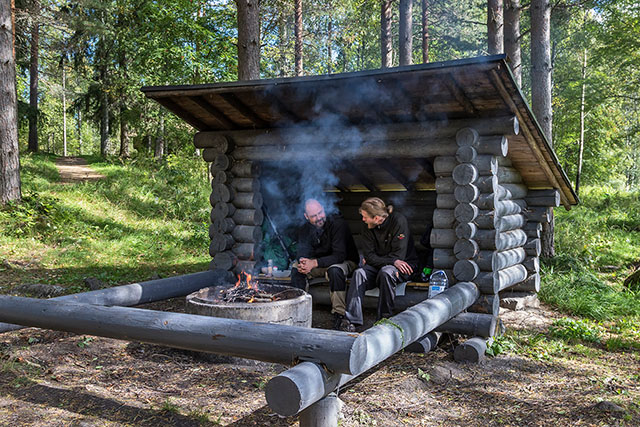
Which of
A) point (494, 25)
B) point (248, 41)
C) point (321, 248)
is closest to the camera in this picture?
point (321, 248)

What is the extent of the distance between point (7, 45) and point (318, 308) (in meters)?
9.66

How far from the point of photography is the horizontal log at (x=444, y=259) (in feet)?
20.7

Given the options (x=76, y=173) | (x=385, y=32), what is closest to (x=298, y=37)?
(x=385, y=32)

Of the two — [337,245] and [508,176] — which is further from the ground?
[508,176]

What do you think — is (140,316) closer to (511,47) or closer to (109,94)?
(511,47)

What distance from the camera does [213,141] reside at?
766 centimetres

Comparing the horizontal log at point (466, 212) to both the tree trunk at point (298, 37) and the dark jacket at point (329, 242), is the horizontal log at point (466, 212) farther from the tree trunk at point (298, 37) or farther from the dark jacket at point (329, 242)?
the tree trunk at point (298, 37)

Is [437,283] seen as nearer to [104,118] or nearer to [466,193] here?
[466,193]

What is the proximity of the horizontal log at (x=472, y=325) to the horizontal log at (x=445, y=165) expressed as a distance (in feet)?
5.71

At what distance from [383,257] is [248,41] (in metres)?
5.47

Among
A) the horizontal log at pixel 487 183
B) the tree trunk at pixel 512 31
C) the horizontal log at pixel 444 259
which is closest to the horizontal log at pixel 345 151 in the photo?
the horizontal log at pixel 487 183

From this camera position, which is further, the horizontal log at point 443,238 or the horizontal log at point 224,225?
the horizontal log at point 224,225

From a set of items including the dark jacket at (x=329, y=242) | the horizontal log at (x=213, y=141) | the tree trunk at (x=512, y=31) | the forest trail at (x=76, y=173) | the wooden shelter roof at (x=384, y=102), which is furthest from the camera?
the forest trail at (x=76, y=173)

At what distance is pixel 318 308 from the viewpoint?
7.51m
